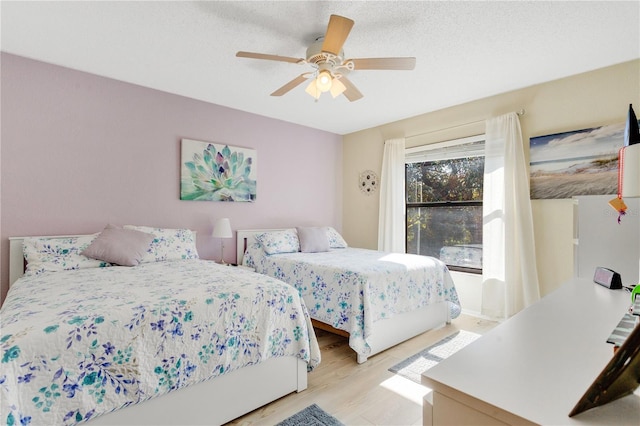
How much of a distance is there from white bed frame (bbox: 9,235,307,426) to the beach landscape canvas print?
280 cm

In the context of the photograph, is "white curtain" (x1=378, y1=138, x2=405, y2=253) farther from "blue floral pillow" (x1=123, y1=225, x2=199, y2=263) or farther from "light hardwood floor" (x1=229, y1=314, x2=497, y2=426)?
"blue floral pillow" (x1=123, y1=225, x2=199, y2=263)

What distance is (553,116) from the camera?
304cm

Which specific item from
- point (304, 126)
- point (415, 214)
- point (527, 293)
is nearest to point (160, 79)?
point (304, 126)

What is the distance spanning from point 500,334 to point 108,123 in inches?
137

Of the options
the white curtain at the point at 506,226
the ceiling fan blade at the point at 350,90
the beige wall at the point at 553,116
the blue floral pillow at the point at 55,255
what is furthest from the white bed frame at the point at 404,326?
the blue floral pillow at the point at 55,255

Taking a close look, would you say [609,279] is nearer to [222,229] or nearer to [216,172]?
[222,229]

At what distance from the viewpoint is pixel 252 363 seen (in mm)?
A: 1816

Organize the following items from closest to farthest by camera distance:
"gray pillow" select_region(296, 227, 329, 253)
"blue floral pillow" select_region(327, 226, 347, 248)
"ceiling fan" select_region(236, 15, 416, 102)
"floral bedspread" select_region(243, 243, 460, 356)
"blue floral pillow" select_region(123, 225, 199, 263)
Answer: "ceiling fan" select_region(236, 15, 416, 102), "floral bedspread" select_region(243, 243, 460, 356), "blue floral pillow" select_region(123, 225, 199, 263), "gray pillow" select_region(296, 227, 329, 253), "blue floral pillow" select_region(327, 226, 347, 248)

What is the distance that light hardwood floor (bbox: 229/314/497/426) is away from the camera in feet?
5.98

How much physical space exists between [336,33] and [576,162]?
8.29 feet

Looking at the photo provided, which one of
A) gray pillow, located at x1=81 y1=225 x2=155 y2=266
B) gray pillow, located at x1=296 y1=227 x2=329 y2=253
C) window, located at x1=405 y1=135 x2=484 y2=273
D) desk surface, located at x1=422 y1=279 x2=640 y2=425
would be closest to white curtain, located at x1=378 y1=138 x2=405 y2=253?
window, located at x1=405 y1=135 x2=484 y2=273

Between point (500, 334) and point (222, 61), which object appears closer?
point (500, 334)

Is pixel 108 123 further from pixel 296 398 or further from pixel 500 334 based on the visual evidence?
pixel 500 334

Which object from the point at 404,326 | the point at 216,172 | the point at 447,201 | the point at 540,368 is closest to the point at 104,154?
the point at 216,172
